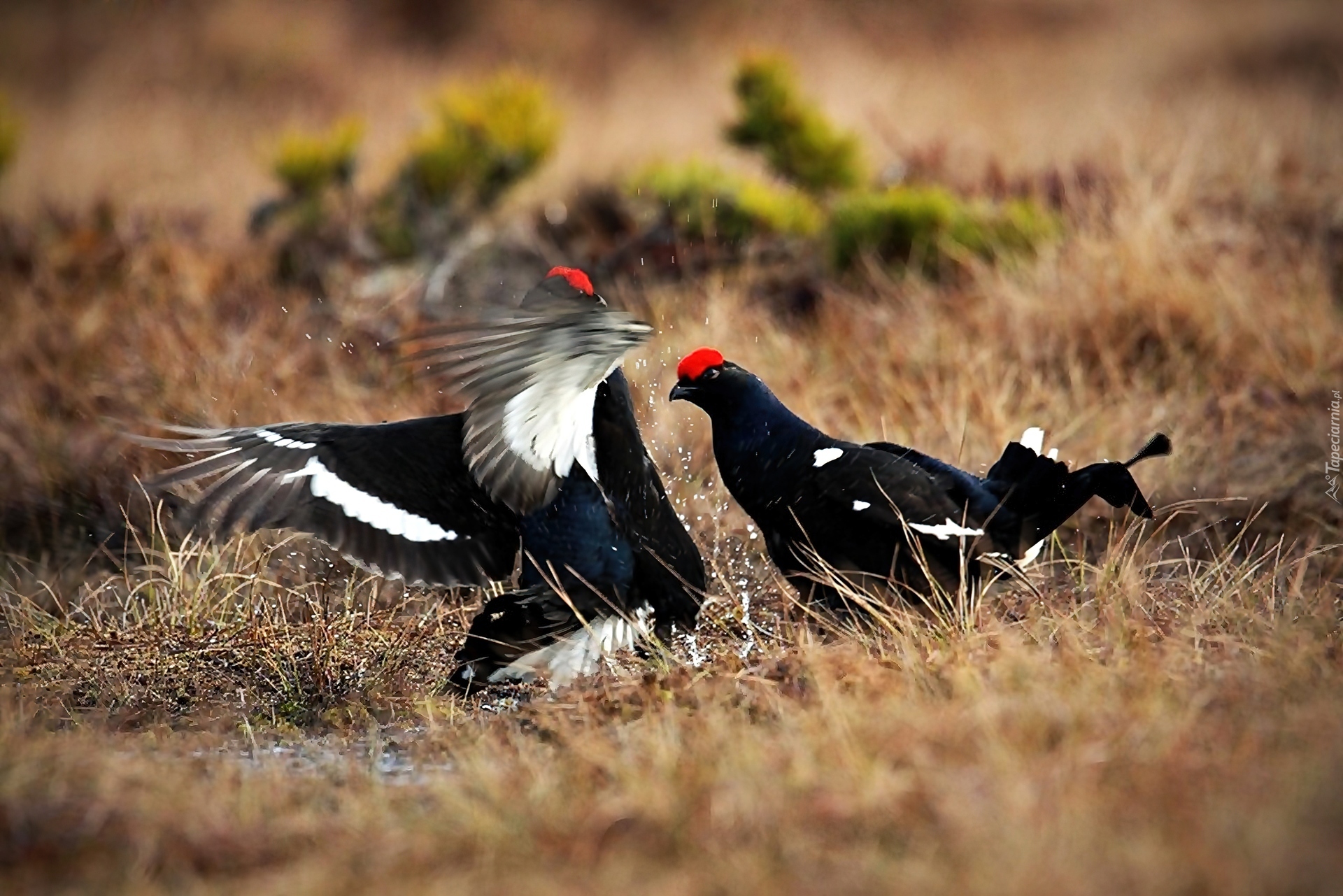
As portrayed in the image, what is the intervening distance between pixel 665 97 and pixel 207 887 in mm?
9590

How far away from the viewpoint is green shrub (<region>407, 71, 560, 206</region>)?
6641 mm

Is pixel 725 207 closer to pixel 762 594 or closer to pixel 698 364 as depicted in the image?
pixel 762 594

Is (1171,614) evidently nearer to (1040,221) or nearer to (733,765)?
(733,765)

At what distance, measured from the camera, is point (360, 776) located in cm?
268

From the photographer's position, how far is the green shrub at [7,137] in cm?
743

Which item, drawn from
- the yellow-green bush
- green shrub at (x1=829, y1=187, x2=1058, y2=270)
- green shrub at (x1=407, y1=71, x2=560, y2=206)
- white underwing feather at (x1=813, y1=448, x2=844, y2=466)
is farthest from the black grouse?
the yellow-green bush

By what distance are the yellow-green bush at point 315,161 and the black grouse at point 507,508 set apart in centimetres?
397

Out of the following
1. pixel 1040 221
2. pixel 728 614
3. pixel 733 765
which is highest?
pixel 1040 221

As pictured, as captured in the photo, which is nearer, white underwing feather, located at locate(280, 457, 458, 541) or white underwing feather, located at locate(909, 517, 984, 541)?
white underwing feather, located at locate(280, 457, 458, 541)

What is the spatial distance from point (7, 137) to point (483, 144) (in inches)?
106

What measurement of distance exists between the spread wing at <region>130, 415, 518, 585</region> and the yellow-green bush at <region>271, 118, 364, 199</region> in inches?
158

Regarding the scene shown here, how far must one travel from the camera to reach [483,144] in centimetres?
667

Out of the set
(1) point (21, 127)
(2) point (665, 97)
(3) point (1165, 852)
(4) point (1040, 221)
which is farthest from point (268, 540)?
(2) point (665, 97)

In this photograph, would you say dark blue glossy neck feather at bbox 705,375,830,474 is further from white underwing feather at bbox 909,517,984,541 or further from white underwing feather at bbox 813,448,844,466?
white underwing feather at bbox 909,517,984,541
